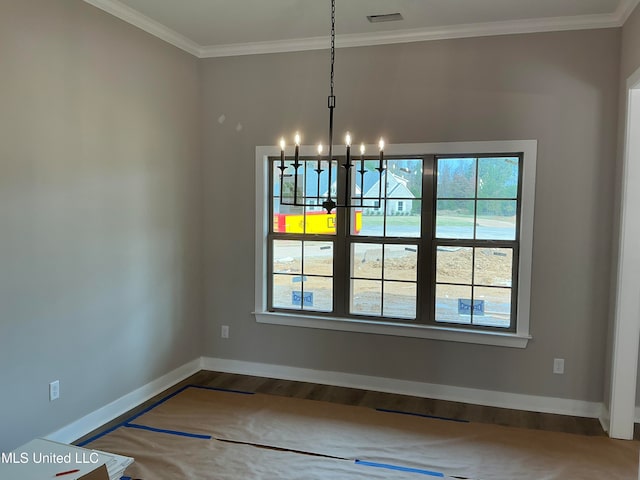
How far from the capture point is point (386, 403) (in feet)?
12.7

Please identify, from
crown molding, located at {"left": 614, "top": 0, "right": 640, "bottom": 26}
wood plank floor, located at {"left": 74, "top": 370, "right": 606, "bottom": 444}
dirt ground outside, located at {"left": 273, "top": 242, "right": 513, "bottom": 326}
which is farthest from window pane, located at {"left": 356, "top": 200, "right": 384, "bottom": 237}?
crown molding, located at {"left": 614, "top": 0, "right": 640, "bottom": 26}

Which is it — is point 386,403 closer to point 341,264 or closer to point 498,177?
point 341,264

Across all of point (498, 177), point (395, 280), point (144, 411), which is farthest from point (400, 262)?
point (144, 411)

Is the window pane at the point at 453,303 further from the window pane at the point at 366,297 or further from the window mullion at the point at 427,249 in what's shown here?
the window pane at the point at 366,297

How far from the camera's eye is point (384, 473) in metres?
2.87

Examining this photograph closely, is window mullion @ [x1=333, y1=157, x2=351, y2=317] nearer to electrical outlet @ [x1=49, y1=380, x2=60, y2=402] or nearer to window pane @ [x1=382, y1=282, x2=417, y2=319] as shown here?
window pane @ [x1=382, y1=282, x2=417, y2=319]

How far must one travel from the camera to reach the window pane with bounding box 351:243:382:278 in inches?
163

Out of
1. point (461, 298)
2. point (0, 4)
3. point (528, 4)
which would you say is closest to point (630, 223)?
point (461, 298)

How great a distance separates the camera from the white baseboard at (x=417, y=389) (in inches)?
146

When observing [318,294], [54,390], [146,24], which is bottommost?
[54,390]

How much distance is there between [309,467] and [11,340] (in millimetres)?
1855

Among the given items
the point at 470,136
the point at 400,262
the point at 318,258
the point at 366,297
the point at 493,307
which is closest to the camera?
the point at 470,136

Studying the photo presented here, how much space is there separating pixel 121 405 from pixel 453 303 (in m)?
2.66

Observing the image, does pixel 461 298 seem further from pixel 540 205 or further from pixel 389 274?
pixel 540 205
